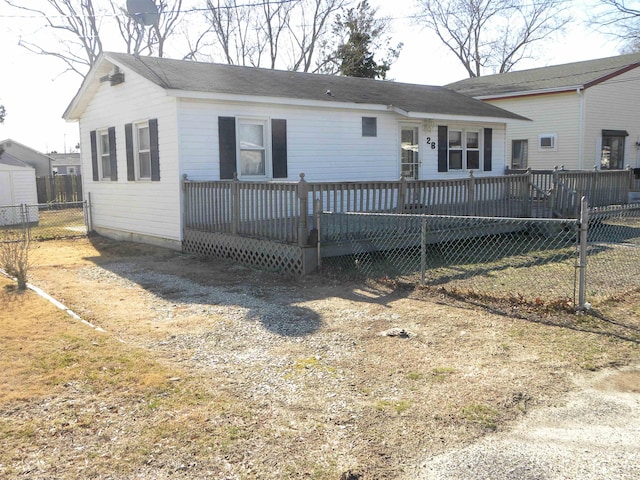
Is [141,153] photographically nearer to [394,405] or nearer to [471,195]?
[471,195]

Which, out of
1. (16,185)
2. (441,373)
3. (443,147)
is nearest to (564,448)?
(441,373)

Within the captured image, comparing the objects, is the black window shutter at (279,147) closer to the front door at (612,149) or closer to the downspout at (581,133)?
the downspout at (581,133)

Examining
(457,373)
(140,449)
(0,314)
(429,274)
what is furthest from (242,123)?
(140,449)

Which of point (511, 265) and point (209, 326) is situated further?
point (511, 265)

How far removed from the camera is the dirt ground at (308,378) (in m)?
3.40

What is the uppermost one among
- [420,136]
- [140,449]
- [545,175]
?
[420,136]

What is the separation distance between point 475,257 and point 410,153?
5.43 m

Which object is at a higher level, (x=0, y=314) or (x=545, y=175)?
(x=545, y=175)

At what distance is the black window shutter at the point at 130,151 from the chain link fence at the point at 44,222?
312 centimetres

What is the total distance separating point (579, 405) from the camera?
13.2 ft

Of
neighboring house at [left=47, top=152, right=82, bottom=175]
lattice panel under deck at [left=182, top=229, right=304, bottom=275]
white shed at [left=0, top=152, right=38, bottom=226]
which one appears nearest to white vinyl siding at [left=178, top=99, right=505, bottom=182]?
lattice panel under deck at [left=182, top=229, right=304, bottom=275]

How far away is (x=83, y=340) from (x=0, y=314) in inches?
71.6

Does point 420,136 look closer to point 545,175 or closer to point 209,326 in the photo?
point 545,175

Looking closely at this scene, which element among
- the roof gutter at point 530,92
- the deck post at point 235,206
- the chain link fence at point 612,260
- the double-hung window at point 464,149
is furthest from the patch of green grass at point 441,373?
the roof gutter at point 530,92
